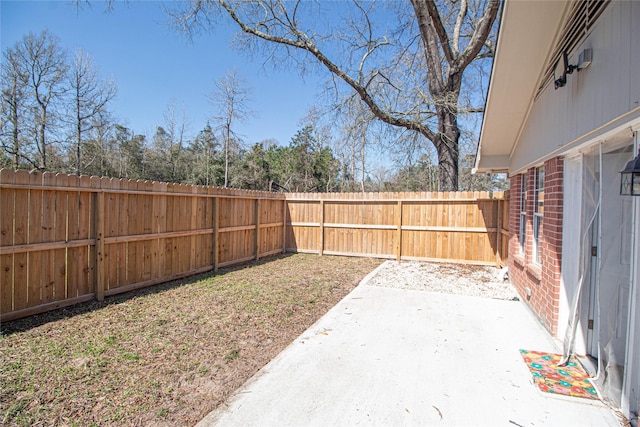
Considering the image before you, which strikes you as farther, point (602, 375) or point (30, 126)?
point (30, 126)

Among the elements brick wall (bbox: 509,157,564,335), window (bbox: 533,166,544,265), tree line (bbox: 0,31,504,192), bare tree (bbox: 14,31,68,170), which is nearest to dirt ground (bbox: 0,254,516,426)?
brick wall (bbox: 509,157,564,335)

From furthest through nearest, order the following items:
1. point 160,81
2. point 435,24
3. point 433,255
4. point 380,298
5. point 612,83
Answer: point 160,81, point 435,24, point 433,255, point 380,298, point 612,83

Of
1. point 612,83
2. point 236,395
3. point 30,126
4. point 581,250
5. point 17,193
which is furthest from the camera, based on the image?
point 30,126

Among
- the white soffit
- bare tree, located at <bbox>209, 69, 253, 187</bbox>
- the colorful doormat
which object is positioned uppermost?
bare tree, located at <bbox>209, 69, 253, 187</bbox>

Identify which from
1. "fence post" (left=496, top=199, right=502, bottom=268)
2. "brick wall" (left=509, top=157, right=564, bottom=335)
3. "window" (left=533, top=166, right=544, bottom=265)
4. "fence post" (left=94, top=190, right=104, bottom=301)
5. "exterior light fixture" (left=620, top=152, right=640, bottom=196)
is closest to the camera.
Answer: "exterior light fixture" (left=620, top=152, right=640, bottom=196)

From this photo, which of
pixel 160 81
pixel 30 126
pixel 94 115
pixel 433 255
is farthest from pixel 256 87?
pixel 433 255

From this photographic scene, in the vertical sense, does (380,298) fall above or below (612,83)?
below

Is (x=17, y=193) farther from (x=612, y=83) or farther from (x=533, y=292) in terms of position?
(x=533, y=292)

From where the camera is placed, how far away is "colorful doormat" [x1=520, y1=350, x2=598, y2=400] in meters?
2.79

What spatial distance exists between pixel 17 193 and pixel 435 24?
38.4 feet

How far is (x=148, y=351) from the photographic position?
11.2 feet

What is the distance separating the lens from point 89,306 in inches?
188

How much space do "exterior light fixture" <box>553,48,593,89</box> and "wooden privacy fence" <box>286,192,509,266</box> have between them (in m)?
4.88

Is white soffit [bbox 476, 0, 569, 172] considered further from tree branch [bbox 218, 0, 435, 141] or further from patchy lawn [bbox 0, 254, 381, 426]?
tree branch [bbox 218, 0, 435, 141]
